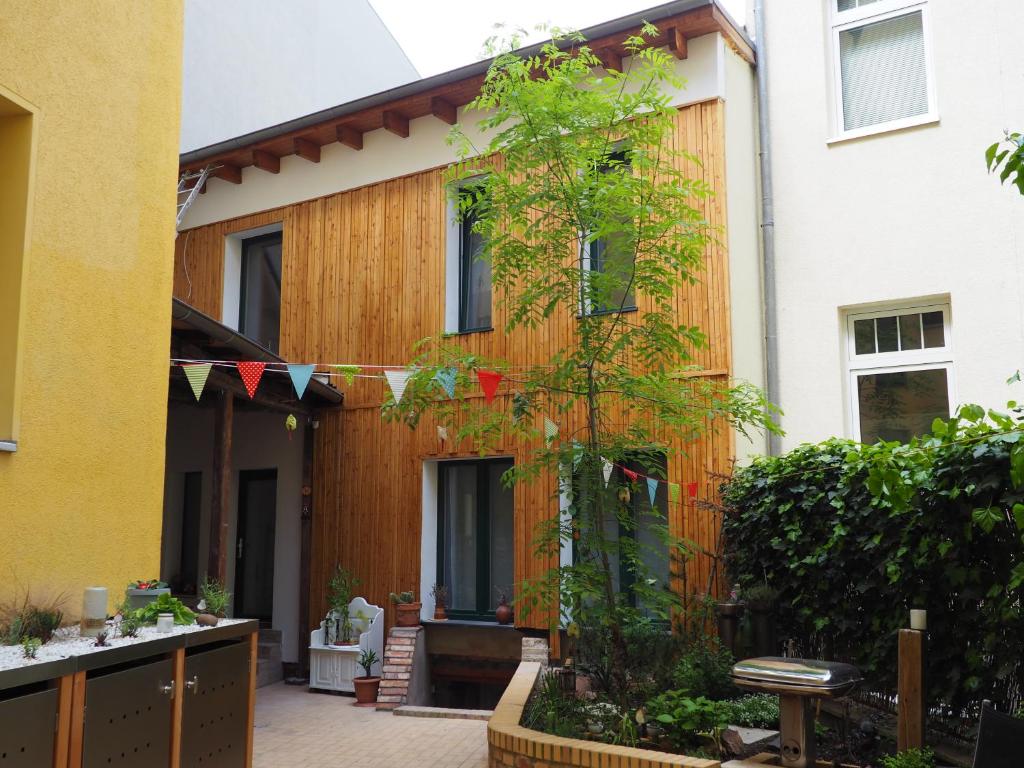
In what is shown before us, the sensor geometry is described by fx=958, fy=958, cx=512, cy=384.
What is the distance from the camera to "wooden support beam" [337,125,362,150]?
38.3ft

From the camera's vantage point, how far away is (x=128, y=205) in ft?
19.3

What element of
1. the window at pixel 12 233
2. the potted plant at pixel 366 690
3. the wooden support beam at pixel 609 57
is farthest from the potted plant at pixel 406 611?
the window at pixel 12 233

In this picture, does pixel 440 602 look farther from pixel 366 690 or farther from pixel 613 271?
pixel 613 271

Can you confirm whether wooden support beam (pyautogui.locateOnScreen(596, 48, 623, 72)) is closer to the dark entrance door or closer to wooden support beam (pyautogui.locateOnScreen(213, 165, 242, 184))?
wooden support beam (pyautogui.locateOnScreen(213, 165, 242, 184))

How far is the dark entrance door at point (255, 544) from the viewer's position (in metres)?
12.6

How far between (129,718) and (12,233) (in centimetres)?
258

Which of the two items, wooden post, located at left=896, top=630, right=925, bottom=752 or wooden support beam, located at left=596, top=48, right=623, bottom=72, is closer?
wooden post, located at left=896, top=630, right=925, bottom=752

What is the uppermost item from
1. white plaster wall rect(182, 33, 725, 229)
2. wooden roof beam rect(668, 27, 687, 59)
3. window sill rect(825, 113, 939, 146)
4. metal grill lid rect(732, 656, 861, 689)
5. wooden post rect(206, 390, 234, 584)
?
wooden roof beam rect(668, 27, 687, 59)

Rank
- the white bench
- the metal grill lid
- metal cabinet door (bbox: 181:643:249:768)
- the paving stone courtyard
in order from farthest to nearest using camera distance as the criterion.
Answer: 1. the white bench
2. the paving stone courtyard
3. the metal grill lid
4. metal cabinet door (bbox: 181:643:249:768)

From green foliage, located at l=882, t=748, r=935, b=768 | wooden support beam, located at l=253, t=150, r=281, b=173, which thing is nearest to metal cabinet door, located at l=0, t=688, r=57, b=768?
green foliage, located at l=882, t=748, r=935, b=768

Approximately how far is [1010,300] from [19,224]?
25.3 ft

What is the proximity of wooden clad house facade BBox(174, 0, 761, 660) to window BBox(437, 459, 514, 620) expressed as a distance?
0.50 feet

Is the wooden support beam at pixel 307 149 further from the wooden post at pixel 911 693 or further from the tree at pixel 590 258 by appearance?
the wooden post at pixel 911 693

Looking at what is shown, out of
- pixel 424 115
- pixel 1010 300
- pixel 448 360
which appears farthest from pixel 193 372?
pixel 1010 300
